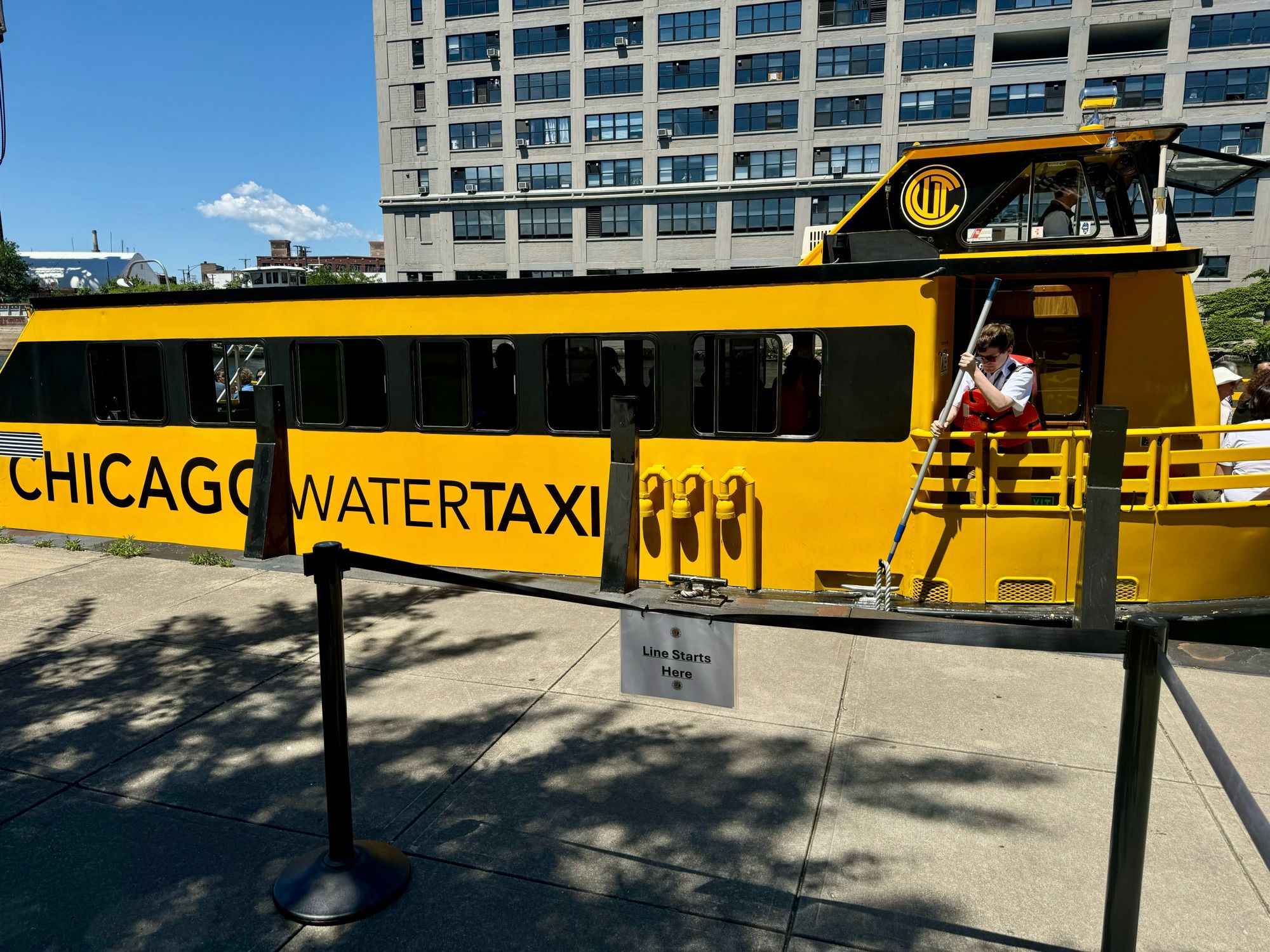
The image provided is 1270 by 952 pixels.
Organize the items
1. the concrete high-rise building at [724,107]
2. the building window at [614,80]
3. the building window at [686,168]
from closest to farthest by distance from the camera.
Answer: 1. the concrete high-rise building at [724,107]
2. the building window at [686,168]
3. the building window at [614,80]

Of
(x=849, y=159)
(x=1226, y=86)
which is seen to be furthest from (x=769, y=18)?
(x=1226, y=86)

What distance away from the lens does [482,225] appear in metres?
61.7

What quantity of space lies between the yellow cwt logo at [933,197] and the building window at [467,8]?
61651 mm

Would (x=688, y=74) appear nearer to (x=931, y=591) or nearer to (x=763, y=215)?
(x=763, y=215)

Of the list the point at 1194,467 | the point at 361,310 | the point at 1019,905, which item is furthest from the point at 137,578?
the point at 1194,467

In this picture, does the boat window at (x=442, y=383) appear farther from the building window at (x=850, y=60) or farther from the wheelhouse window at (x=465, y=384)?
the building window at (x=850, y=60)

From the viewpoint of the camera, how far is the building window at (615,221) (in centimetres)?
5925

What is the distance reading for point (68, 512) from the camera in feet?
31.2

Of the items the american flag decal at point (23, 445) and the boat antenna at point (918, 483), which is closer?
the boat antenna at point (918, 483)

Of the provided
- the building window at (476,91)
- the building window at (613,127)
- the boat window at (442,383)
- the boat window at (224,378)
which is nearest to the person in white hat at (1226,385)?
the boat window at (442,383)

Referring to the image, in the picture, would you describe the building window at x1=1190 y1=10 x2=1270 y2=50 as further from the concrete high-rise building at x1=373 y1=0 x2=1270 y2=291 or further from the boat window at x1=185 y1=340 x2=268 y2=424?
the boat window at x1=185 y1=340 x2=268 y2=424

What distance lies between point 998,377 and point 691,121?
185 ft

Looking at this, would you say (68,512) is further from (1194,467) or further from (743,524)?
(1194,467)

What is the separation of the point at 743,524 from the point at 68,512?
7277 mm
